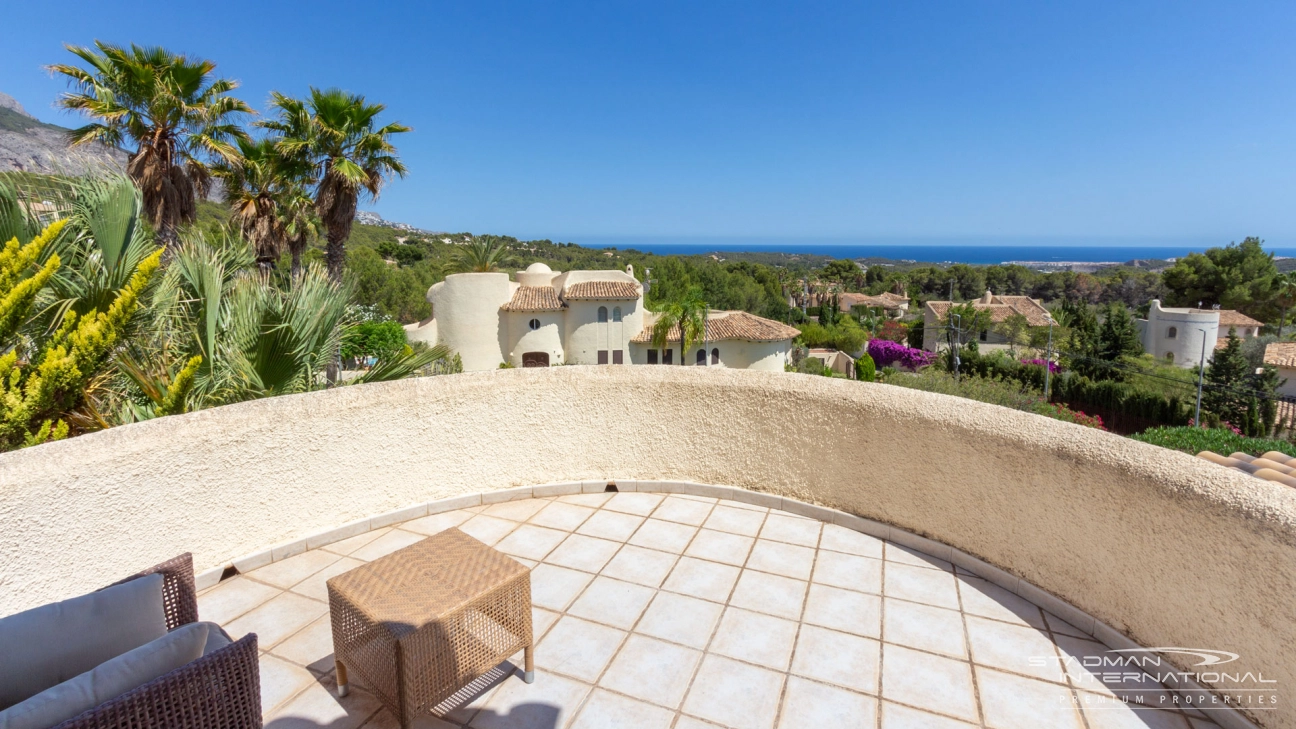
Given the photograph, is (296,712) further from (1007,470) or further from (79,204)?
(1007,470)

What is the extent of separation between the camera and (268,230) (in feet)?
53.8

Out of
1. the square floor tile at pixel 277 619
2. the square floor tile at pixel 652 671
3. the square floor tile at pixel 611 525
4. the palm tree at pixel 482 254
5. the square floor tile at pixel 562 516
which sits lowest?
the square floor tile at pixel 652 671

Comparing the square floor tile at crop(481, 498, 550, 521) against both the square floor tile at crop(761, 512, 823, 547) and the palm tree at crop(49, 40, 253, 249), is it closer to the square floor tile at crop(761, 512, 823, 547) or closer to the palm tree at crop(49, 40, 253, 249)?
the square floor tile at crop(761, 512, 823, 547)

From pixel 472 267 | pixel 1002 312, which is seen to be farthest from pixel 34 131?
pixel 1002 312

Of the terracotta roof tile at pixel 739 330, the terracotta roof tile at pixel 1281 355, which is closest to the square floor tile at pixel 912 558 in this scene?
the terracotta roof tile at pixel 739 330

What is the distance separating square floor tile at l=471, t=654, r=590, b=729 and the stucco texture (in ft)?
7.11

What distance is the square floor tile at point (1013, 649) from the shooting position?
3016mm

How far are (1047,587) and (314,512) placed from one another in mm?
4768

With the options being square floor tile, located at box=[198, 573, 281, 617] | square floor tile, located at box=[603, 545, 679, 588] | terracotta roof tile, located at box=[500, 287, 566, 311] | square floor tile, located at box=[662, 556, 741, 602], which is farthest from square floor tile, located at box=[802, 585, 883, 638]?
terracotta roof tile, located at box=[500, 287, 566, 311]

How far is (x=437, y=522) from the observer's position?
4.55 m

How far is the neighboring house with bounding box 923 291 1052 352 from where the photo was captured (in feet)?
151

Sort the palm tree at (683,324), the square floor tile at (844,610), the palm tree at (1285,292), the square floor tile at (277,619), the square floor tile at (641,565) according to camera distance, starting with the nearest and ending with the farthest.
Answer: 1. the square floor tile at (277,619)
2. the square floor tile at (844,610)
3. the square floor tile at (641,565)
4. the palm tree at (683,324)
5. the palm tree at (1285,292)

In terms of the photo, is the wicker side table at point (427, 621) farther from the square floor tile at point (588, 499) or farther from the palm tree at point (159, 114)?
the palm tree at point (159, 114)

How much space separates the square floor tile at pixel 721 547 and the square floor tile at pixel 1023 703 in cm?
156
